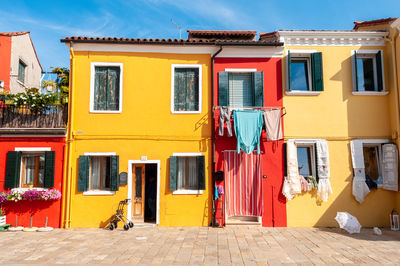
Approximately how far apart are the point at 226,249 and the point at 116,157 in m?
5.04

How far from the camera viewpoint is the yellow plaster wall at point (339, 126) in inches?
393

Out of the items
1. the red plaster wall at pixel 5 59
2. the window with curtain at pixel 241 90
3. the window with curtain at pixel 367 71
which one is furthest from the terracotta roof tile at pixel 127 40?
the window with curtain at pixel 367 71

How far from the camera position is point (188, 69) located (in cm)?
1058

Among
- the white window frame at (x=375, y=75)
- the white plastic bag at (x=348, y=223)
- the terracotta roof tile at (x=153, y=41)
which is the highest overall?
the terracotta roof tile at (x=153, y=41)

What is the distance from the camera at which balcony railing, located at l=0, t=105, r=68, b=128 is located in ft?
32.7

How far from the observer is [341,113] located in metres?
10.4

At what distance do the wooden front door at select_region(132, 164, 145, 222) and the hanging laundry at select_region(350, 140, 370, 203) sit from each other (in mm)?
7733

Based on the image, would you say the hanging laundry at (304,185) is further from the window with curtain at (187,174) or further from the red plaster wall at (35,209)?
the red plaster wall at (35,209)

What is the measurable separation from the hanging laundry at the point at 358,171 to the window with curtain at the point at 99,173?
9.02 metres

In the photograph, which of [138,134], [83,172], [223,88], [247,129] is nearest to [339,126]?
[247,129]

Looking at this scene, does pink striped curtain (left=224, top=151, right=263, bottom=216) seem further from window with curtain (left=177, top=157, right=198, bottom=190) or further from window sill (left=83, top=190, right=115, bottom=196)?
window sill (left=83, top=190, right=115, bottom=196)

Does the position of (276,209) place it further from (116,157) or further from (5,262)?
(5,262)

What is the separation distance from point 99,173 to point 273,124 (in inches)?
260

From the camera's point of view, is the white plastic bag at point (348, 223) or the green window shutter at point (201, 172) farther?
the green window shutter at point (201, 172)
